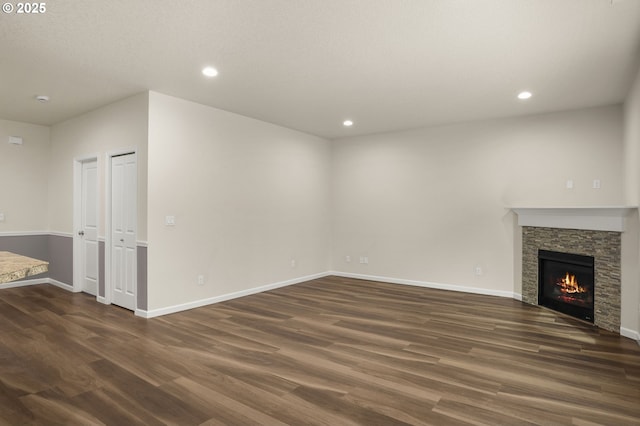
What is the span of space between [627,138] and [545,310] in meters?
2.37

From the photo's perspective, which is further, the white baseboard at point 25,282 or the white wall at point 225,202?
the white baseboard at point 25,282

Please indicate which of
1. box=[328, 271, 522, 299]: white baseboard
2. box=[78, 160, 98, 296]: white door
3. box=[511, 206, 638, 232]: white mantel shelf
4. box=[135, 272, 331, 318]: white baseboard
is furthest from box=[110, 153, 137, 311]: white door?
box=[511, 206, 638, 232]: white mantel shelf

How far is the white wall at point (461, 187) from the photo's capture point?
4.96 metres

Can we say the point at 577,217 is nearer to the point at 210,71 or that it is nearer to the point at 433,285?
the point at 433,285

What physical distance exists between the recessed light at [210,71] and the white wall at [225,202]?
1.02m

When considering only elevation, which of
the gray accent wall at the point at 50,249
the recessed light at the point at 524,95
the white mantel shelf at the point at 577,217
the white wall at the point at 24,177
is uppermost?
the recessed light at the point at 524,95

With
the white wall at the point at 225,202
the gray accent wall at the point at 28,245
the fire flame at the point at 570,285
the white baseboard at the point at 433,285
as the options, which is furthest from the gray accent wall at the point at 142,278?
the fire flame at the point at 570,285

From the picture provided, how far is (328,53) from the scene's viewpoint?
10.7 ft

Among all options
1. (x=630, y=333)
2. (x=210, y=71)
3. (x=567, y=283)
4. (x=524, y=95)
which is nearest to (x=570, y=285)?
(x=567, y=283)

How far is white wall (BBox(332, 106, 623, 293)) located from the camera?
4957 mm

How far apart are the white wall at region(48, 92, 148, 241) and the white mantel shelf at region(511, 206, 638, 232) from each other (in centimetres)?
516

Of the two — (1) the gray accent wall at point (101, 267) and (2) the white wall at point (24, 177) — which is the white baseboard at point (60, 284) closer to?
(2) the white wall at point (24, 177)

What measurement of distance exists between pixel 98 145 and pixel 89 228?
4.32 feet

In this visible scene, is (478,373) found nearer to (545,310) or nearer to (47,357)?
(545,310)
